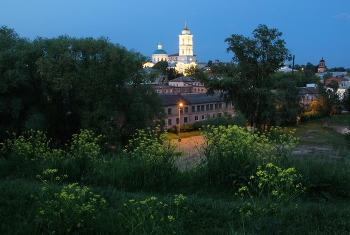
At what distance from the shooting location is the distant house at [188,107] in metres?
39.9

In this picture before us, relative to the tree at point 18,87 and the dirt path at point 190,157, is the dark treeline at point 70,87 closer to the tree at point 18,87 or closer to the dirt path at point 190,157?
the tree at point 18,87

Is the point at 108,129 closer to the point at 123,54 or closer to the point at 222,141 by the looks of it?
the point at 123,54

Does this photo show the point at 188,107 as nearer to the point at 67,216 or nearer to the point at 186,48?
the point at 67,216

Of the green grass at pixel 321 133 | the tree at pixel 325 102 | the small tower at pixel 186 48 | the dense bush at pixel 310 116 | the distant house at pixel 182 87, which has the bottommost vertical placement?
the green grass at pixel 321 133

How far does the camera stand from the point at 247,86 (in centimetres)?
2809

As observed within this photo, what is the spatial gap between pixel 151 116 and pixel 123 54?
4425 millimetres

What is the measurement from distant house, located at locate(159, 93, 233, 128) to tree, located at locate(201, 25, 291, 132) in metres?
10.1

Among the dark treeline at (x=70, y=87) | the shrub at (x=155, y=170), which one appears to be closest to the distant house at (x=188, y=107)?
the dark treeline at (x=70, y=87)

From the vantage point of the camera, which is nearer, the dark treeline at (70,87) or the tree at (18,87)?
the tree at (18,87)

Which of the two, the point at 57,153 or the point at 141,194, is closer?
the point at 141,194

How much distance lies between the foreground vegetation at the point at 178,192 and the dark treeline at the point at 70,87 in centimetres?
1155

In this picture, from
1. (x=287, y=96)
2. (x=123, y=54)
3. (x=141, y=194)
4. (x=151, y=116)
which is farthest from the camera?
(x=287, y=96)

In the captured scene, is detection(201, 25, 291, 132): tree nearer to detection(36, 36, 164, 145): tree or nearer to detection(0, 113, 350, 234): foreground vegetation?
detection(36, 36, 164, 145): tree

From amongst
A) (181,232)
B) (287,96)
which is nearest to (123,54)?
(181,232)
